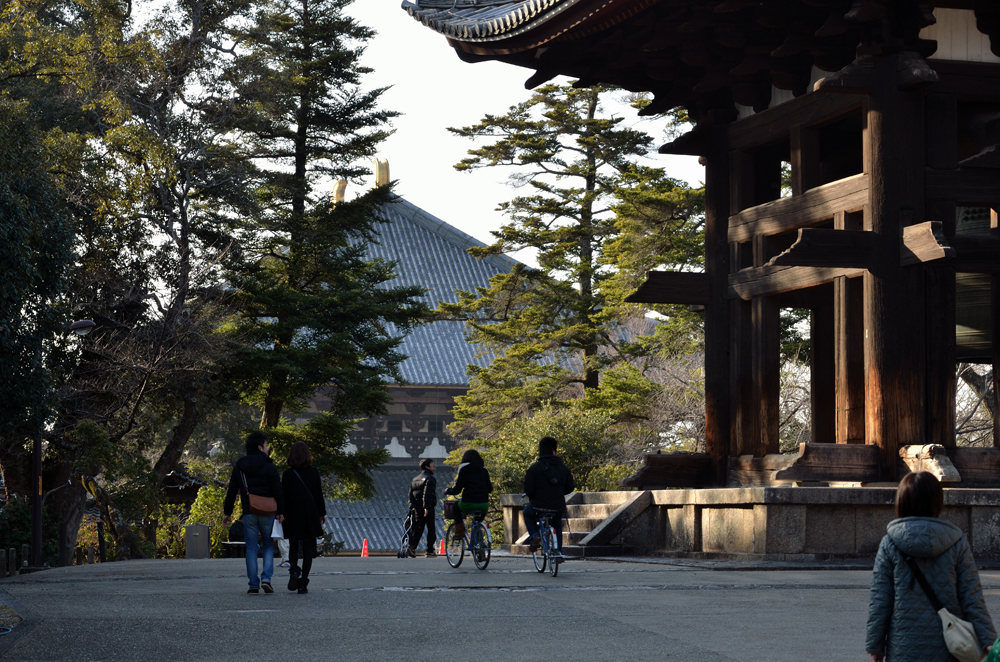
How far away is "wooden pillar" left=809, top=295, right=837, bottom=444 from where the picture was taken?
52.1ft

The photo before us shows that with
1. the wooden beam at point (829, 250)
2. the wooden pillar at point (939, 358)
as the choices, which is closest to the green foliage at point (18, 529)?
the wooden beam at point (829, 250)

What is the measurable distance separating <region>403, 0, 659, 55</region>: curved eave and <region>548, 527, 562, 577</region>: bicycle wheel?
5.84 metres

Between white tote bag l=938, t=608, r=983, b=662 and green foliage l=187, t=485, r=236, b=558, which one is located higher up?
white tote bag l=938, t=608, r=983, b=662

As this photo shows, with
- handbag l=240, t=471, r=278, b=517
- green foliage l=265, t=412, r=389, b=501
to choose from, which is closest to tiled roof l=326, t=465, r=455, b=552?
green foliage l=265, t=412, r=389, b=501

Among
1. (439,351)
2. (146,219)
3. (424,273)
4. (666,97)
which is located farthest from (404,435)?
(666,97)

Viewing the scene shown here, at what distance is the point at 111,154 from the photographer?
22.8m

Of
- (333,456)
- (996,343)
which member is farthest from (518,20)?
(333,456)

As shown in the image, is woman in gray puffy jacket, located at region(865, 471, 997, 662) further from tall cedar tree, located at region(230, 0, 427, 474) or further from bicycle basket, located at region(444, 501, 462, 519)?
tall cedar tree, located at region(230, 0, 427, 474)

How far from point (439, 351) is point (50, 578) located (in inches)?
1109

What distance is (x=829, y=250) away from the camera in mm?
12703

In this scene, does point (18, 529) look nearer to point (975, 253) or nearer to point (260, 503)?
point (260, 503)

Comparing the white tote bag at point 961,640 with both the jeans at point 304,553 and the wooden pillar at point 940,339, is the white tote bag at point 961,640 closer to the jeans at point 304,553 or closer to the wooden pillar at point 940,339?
the jeans at point 304,553

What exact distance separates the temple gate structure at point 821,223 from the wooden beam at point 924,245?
2cm

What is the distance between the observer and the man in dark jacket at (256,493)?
10.8 m
